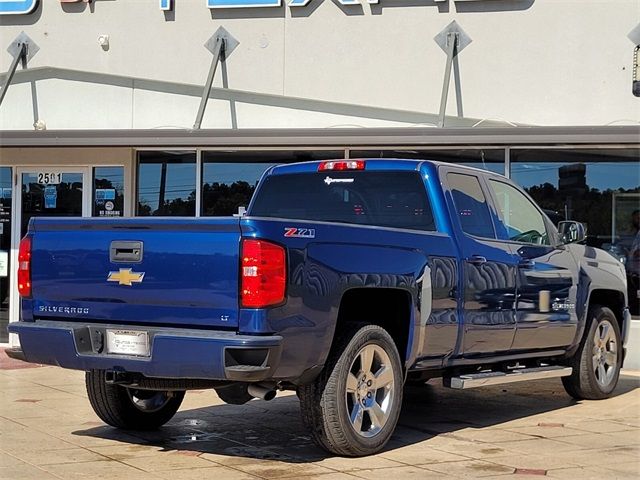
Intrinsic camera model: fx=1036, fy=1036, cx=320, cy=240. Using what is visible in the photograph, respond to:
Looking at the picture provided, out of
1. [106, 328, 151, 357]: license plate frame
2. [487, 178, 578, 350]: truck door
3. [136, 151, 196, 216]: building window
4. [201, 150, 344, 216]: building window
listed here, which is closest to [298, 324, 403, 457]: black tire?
[106, 328, 151, 357]: license plate frame

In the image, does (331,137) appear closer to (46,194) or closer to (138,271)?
(46,194)

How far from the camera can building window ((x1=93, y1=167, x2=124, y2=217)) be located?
46.4ft

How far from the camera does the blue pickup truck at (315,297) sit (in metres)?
6.13

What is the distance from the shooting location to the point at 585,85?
40.7ft

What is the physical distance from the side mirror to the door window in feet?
3.70

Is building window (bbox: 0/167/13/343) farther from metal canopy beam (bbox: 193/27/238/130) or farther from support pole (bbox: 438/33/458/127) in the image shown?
support pole (bbox: 438/33/458/127)

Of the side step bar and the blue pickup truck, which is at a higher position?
the blue pickup truck

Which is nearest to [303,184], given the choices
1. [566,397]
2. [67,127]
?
[566,397]

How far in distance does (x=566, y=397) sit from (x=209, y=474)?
492 cm

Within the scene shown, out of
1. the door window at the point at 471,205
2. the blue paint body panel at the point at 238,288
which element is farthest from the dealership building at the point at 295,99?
the blue paint body panel at the point at 238,288

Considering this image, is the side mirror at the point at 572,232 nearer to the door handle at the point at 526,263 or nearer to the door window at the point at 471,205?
the door handle at the point at 526,263

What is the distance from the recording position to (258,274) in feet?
19.8

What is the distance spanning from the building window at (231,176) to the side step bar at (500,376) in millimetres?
5520

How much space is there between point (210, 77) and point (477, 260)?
6.23 metres
